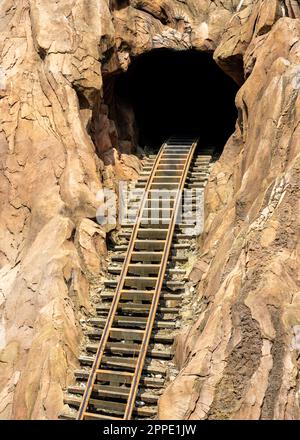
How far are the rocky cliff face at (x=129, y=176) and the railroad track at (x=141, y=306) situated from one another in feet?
1.32

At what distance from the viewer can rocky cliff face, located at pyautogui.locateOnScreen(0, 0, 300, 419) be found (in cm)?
725

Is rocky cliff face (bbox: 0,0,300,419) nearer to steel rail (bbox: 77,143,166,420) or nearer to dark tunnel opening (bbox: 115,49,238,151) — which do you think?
steel rail (bbox: 77,143,166,420)

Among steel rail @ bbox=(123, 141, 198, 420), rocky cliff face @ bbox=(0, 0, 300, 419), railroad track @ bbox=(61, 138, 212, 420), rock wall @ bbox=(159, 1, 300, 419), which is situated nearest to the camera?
rock wall @ bbox=(159, 1, 300, 419)

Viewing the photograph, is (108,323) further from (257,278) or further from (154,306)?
(257,278)

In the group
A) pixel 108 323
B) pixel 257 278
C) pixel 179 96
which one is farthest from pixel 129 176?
pixel 257 278

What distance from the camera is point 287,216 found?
8.00m

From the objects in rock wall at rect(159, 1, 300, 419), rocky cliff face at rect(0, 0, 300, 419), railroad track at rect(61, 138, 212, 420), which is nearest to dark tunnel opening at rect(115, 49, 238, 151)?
rocky cliff face at rect(0, 0, 300, 419)

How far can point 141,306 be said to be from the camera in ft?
35.6

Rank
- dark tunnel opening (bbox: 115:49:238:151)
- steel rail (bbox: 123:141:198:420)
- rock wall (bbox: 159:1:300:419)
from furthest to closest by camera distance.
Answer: dark tunnel opening (bbox: 115:49:238:151) < steel rail (bbox: 123:141:198:420) < rock wall (bbox: 159:1:300:419)

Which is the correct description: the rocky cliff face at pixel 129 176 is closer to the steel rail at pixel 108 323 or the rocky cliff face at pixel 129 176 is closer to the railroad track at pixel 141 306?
the railroad track at pixel 141 306

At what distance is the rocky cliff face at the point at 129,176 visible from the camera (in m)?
7.25

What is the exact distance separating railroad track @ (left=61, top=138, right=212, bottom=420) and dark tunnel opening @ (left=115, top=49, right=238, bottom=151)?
397 centimetres
